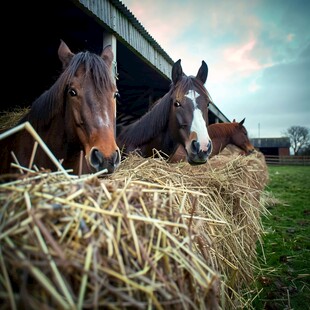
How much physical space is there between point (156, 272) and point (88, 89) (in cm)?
171

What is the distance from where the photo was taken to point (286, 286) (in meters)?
2.47

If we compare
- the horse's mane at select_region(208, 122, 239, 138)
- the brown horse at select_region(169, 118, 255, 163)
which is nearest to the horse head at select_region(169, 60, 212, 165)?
the brown horse at select_region(169, 118, 255, 163)

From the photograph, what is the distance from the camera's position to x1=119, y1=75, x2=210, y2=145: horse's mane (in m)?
3.42

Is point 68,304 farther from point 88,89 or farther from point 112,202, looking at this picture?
point 88,89

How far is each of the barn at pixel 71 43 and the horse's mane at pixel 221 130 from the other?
7.61 ft

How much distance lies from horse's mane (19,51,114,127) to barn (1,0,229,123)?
3.86ft

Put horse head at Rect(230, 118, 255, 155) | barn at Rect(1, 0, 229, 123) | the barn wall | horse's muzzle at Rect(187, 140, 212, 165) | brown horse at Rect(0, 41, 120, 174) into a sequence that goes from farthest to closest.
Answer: the barn wall, horse head at Rect(230, 118, 255, 155), barn at Rect(1, 0, 229, 123), horse's muzzle at Rect(187, 140, 212, 165), brown horse at Rect(0, 41, 120, 174)

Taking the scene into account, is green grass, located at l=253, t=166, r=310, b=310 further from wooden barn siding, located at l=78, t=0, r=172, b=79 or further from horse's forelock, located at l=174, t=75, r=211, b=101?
wooden barn siding, located at l=78, t=0, r=172, b=79

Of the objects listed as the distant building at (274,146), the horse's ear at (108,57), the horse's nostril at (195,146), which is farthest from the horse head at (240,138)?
the distant building at (274,146)

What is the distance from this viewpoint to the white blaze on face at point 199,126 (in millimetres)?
2858

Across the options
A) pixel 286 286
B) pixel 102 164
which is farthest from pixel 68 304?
pixel 286 286

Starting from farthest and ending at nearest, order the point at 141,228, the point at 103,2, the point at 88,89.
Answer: the point at 103,2 < the point at 88,89 < the point at 141,228

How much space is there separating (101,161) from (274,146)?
5343cm

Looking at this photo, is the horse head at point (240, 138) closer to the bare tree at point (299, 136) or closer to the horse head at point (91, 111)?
the horse head at point (91, 111)
